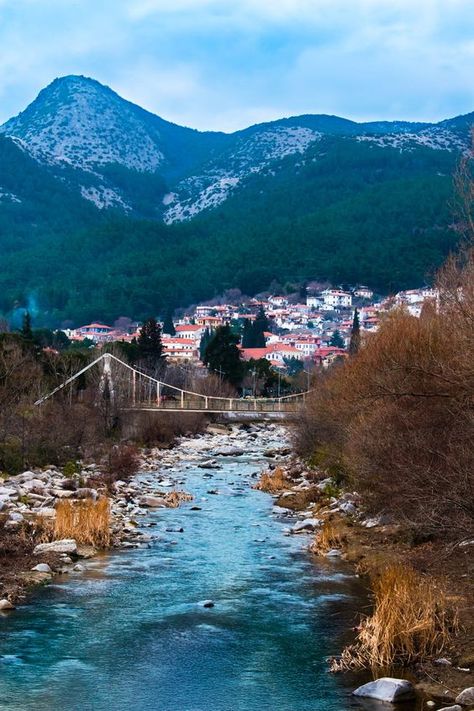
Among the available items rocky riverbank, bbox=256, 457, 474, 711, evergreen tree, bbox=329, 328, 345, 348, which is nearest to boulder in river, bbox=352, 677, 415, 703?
rocky riverbank, bbox=256, 457, 474, 711

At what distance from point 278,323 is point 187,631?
17549 centimetres

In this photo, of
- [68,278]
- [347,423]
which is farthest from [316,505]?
[68,278]

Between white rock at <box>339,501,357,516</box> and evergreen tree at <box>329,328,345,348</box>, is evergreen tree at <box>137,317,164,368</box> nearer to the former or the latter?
white rock at <box>339,501,357,516</box>

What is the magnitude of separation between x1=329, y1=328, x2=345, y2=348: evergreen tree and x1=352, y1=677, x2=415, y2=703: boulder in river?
155152 millimetres

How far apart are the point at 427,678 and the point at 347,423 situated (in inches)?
481

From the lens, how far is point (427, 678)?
10562mm

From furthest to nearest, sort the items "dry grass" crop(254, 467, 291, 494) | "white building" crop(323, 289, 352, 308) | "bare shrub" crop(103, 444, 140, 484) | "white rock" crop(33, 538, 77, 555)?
"white building" crop(323, 289, 352, 308)
"bare shrub" crop(103, 444, 140, 484)
"dry grass" crop(254, 467, 291, 494)
"white rock" crop(33, 538, 77, 555)

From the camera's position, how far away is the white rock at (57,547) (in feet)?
55.3

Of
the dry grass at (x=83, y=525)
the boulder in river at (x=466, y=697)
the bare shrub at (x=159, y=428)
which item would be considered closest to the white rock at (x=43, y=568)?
the dry grass at (x=83, y=525)

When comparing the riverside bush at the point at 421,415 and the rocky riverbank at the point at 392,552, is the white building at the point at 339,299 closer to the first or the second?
the rocky riverbank at the point at 392,552

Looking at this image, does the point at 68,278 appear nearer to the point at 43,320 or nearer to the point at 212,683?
the point at 43,320

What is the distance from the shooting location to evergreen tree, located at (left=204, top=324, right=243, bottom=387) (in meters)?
79.5

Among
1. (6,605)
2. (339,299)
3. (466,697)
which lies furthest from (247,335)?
(466,697)

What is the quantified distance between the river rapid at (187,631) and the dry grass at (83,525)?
0.68 meters
